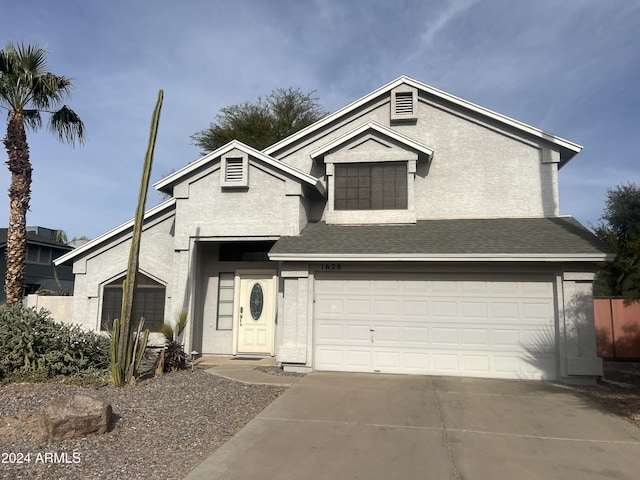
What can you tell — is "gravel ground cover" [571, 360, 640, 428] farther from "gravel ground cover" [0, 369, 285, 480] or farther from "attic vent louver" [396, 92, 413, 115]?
"attic vent louver" [396, 92, 413, 115]

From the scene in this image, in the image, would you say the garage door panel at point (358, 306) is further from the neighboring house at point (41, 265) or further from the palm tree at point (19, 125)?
the neighboring house at point (41, 265)

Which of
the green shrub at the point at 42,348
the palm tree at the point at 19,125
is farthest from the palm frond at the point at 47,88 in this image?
the green shrub at the point at 42,348

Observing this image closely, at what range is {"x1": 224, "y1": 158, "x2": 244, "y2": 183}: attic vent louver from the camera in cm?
1186

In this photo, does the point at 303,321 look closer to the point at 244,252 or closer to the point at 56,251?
the point at 244,252

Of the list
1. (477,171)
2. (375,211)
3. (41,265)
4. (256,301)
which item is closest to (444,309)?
(375,211)

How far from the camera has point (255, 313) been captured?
1241 centimetres

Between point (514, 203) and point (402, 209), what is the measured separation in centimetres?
304

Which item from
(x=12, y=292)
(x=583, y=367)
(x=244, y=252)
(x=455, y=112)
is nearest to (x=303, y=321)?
(x=244, y=252)

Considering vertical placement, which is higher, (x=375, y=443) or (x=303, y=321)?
(x=303, y=321)

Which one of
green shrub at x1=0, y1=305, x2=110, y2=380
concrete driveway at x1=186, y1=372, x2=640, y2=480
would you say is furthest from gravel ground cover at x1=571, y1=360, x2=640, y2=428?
green shrub at x1=0, y1=305, x2=110, y2=380

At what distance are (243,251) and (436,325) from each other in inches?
223

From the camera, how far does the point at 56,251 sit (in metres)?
26.6

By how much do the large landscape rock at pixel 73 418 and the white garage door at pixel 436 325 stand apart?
5551mm

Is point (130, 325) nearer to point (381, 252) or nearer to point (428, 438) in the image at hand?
point (381, 252)
